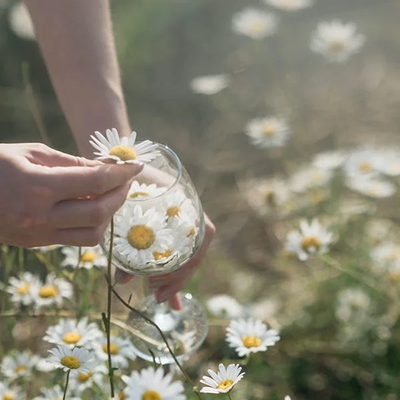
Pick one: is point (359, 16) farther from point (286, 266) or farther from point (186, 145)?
point (286, 266)

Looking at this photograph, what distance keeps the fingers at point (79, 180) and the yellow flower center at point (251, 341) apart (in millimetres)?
320

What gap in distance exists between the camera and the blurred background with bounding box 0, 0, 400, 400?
1.42 metres

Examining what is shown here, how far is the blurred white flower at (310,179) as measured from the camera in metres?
1.59

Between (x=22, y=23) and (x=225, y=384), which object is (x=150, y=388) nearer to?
(x=225, y=384)

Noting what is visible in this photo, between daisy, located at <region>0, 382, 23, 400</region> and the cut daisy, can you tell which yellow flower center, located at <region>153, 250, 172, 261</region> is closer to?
the cut daisy

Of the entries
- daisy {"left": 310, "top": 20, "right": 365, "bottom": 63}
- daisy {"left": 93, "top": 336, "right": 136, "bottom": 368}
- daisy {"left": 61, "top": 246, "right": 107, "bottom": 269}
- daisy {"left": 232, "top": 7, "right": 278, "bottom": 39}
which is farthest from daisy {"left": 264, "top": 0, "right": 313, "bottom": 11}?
daisy {"left": 93, "top": 336, "right": 136, "bottom": 368}

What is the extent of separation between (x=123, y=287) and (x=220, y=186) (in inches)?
19.8

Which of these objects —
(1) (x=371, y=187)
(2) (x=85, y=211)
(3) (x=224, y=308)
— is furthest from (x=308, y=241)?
(2) (x=85, y=211)

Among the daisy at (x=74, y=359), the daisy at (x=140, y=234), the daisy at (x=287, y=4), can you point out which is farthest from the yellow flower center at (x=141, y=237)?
the daisy at (x=287, y=4)

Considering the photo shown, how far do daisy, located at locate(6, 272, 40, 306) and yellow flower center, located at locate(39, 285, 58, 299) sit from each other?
1 cm

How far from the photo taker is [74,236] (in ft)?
2.53

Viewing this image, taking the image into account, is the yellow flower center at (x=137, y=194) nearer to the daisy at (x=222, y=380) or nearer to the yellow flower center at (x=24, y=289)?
the daisy at (x=222, y=380)

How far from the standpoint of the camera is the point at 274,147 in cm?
211

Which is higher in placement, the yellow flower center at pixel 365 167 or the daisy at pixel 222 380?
the daisy at pixel 222 380
